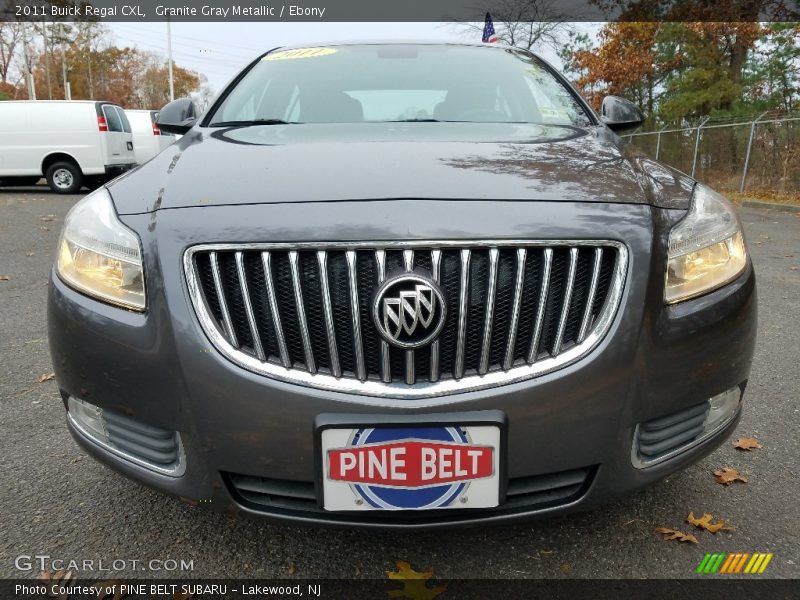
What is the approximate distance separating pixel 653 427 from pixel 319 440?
76 cm

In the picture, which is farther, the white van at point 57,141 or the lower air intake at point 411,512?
the white van at point 57,141

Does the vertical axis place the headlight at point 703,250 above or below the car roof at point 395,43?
below

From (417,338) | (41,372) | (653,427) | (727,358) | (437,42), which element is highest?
(437,42)

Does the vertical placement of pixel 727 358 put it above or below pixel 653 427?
above

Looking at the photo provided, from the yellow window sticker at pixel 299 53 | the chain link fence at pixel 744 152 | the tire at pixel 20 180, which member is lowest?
the tire at pixel 20 180

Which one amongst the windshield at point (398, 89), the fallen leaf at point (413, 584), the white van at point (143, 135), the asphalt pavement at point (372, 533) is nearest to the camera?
the fallen leaf at point (413, 584)

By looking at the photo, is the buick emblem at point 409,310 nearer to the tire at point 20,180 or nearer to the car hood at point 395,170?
the car hood at point 395,170

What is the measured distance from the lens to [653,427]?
5.05 ft

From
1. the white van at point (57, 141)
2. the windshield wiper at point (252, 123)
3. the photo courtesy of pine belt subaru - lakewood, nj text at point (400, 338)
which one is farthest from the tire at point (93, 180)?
the photo courtesy of pine belt subaru - lakewood, nj text at point (400, 338)

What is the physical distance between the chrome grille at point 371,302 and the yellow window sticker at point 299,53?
178cm

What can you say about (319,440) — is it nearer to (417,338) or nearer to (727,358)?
(417,338)

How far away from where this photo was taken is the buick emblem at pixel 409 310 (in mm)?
1353

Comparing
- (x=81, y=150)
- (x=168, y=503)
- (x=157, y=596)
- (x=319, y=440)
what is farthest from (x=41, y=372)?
(x=81, y=150)

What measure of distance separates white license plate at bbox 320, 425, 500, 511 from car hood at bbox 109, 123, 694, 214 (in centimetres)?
51
